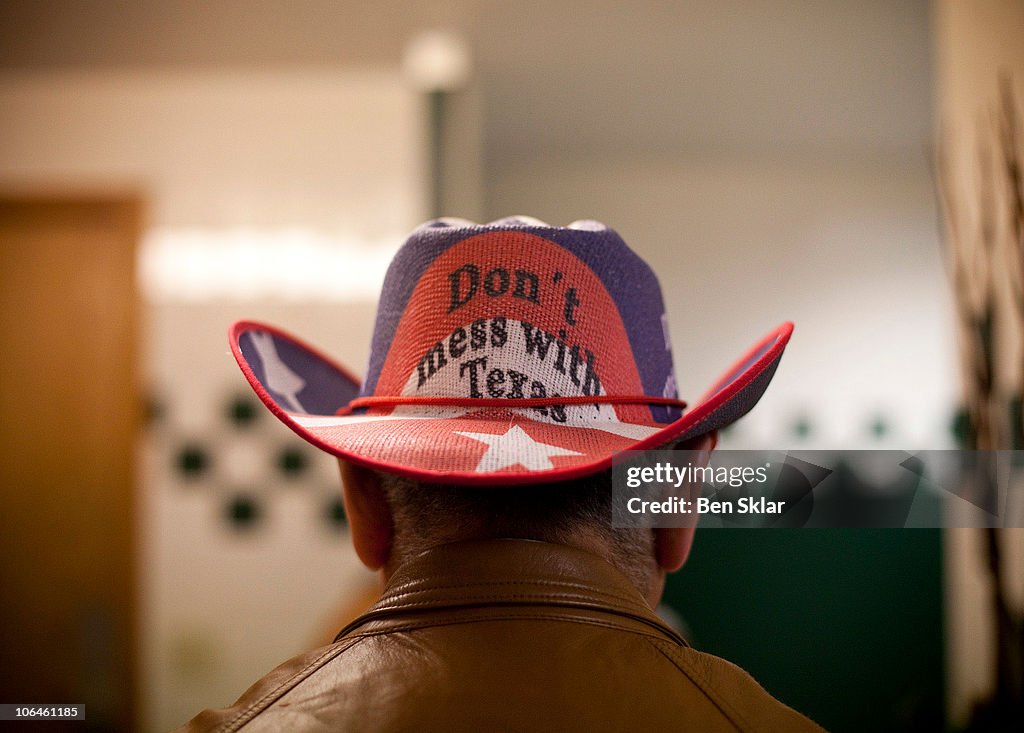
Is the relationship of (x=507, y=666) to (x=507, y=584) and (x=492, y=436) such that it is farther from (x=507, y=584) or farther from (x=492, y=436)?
(x=492, y=436)

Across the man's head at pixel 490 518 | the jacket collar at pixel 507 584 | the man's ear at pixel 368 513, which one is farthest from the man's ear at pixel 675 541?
the man's ear at pixel 368 513

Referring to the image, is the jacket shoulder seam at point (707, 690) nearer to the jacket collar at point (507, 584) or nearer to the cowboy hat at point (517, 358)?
the jacket collar at point (507, 584)

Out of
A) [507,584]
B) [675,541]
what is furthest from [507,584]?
[675,541]

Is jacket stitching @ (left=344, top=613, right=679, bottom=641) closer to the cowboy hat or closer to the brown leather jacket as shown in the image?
the brown leather jacket

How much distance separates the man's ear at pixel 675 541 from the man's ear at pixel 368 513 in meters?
0.26

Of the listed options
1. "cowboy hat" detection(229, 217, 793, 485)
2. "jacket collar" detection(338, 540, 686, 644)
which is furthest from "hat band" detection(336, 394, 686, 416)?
"jacket collar" detection(338, 540, 686, 644)

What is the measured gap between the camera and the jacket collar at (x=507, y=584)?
511 mm

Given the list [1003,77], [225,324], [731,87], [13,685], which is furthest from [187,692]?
[731,87]

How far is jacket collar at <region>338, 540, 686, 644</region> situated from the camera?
511mm

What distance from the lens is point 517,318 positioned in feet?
2.12

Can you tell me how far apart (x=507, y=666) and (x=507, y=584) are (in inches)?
2.2

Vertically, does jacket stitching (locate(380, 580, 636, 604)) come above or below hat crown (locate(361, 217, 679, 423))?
below

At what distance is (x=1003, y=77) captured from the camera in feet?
4.99

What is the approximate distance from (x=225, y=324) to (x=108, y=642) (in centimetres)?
122
